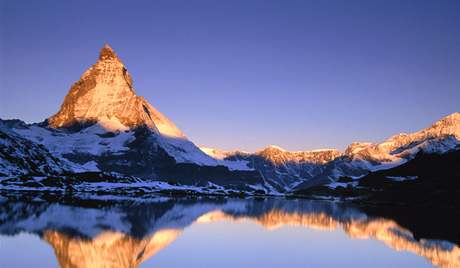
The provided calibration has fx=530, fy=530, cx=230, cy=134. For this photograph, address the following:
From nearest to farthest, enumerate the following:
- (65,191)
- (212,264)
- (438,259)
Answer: (212,264) < (438,259) < (65,191)

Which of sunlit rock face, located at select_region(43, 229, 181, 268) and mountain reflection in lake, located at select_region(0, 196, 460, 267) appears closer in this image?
sunlit rock face, located at select_region(43, 229, 181, 268)

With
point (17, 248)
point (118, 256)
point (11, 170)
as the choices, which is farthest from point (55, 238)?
point (11, 170)

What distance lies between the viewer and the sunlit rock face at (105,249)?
35.6 metres

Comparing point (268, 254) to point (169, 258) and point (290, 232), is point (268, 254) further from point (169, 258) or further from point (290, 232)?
point (290, 232)

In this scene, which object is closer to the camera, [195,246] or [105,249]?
[105,249]

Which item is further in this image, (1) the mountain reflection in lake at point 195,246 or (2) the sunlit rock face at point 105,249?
(1) the mountain reflection in lake at point 195,246

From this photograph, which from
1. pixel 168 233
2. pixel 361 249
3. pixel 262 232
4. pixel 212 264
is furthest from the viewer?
pixel 262 232

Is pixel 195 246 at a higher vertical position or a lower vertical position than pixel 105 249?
higher

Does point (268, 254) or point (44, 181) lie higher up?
point (44, 181)

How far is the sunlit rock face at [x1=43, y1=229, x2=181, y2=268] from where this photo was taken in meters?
35.6

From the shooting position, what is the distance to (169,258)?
39531mm

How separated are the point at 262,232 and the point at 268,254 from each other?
19.8 m

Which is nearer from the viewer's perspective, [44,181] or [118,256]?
[118,256]

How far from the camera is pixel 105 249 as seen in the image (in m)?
41.2
